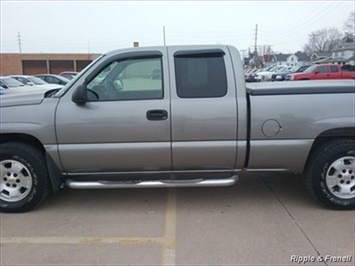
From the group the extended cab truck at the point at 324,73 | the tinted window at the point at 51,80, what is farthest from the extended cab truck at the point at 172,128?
the tinted window at the point at 51,80

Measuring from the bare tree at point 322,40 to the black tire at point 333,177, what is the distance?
105 m

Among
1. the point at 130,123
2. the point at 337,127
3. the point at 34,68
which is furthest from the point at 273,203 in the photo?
the point at 34,68

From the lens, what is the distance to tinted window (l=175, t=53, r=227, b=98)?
4.28 m

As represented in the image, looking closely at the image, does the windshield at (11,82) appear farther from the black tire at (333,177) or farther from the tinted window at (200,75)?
the black tire at (333,177)

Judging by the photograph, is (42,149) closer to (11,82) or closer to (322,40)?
(11,82)

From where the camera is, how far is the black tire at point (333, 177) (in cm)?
436

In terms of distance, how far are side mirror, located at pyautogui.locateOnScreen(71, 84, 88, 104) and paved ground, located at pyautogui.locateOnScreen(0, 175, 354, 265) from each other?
1350mm

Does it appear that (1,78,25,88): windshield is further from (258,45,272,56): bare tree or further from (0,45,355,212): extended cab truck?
(258,45,272,56): bare tree

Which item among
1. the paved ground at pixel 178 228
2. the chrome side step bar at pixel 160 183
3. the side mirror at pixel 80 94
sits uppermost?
the side mirror at pixel 80 94

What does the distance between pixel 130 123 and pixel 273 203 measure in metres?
2.04

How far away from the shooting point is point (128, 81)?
437cm

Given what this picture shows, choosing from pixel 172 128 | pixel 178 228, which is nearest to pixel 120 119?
pixel 172 128

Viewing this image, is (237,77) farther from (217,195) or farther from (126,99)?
(217,195)

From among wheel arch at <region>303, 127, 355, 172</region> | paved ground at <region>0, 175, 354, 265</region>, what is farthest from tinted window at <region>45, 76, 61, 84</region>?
wheel arch at <region>303, 127, 355, 172</region>
